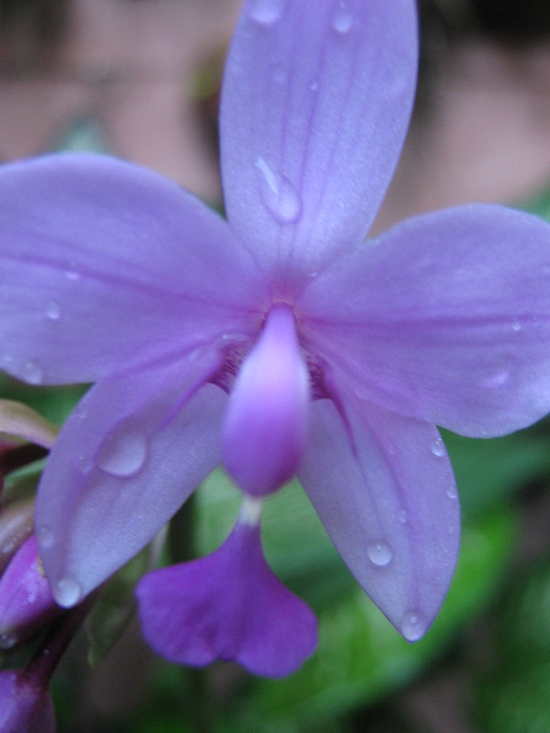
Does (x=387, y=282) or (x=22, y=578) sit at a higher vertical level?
(x=387, y=282)

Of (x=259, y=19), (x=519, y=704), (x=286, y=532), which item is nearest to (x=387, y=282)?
(x=259, y=19)

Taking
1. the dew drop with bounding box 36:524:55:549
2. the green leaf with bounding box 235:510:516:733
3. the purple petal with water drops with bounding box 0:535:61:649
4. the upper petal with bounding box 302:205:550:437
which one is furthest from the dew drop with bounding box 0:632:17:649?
the green leaf with bounding box 235:510:516:733

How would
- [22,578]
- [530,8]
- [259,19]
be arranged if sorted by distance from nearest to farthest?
[259,19] < [22,578] < [530,8]

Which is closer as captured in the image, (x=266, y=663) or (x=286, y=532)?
(x=266, y=663)

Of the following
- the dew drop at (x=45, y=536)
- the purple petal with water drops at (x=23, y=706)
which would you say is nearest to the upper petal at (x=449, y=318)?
the dew drop at (x=45, y=536)

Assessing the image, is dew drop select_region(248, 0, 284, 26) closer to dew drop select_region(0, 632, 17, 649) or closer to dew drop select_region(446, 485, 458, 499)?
dew drop select_region(446, 485, 458, 499)

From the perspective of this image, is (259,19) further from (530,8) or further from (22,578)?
(530,8)

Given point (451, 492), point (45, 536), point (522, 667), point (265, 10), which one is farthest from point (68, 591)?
point (522, 667)

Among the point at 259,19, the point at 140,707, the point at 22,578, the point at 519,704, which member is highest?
the point at 259,19
